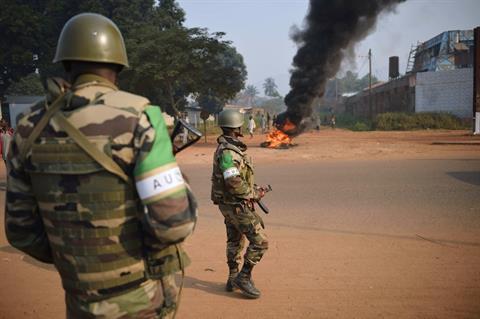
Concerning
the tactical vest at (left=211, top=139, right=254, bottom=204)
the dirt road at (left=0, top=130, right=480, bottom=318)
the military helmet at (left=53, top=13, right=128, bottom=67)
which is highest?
the military helmet at (left=53, top=13, right=128, bottom=67)

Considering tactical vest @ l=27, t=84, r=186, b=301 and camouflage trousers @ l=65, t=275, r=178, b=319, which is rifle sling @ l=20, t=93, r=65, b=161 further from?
camouflage trousers @ l=65, t=275, r=178, b=319

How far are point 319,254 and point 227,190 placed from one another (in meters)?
1.60

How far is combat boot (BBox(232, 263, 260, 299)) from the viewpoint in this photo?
3.48 meters

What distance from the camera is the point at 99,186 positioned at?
1.45 meters

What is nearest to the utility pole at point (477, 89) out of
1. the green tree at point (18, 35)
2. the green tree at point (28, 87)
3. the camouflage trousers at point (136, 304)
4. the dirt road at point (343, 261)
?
the dirt road at point (343, 261)

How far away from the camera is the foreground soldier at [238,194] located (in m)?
3.43

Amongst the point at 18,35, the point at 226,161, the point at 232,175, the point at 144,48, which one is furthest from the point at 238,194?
the point at 18,35

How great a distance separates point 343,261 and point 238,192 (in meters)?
1.59

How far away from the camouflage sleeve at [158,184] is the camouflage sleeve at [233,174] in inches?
74.6

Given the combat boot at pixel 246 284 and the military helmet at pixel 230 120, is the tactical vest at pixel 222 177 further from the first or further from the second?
the combat boot at pixel 246 284

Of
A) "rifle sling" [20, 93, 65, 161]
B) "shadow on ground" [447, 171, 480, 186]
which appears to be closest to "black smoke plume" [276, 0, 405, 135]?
"shadow on ground" [447, 171, 480, 186]

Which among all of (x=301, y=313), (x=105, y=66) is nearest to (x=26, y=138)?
(x=105, y=66)

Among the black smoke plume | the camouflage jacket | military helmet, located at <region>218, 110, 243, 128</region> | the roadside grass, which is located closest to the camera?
the camouflage jacket

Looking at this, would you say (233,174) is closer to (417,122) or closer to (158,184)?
(158,184)
